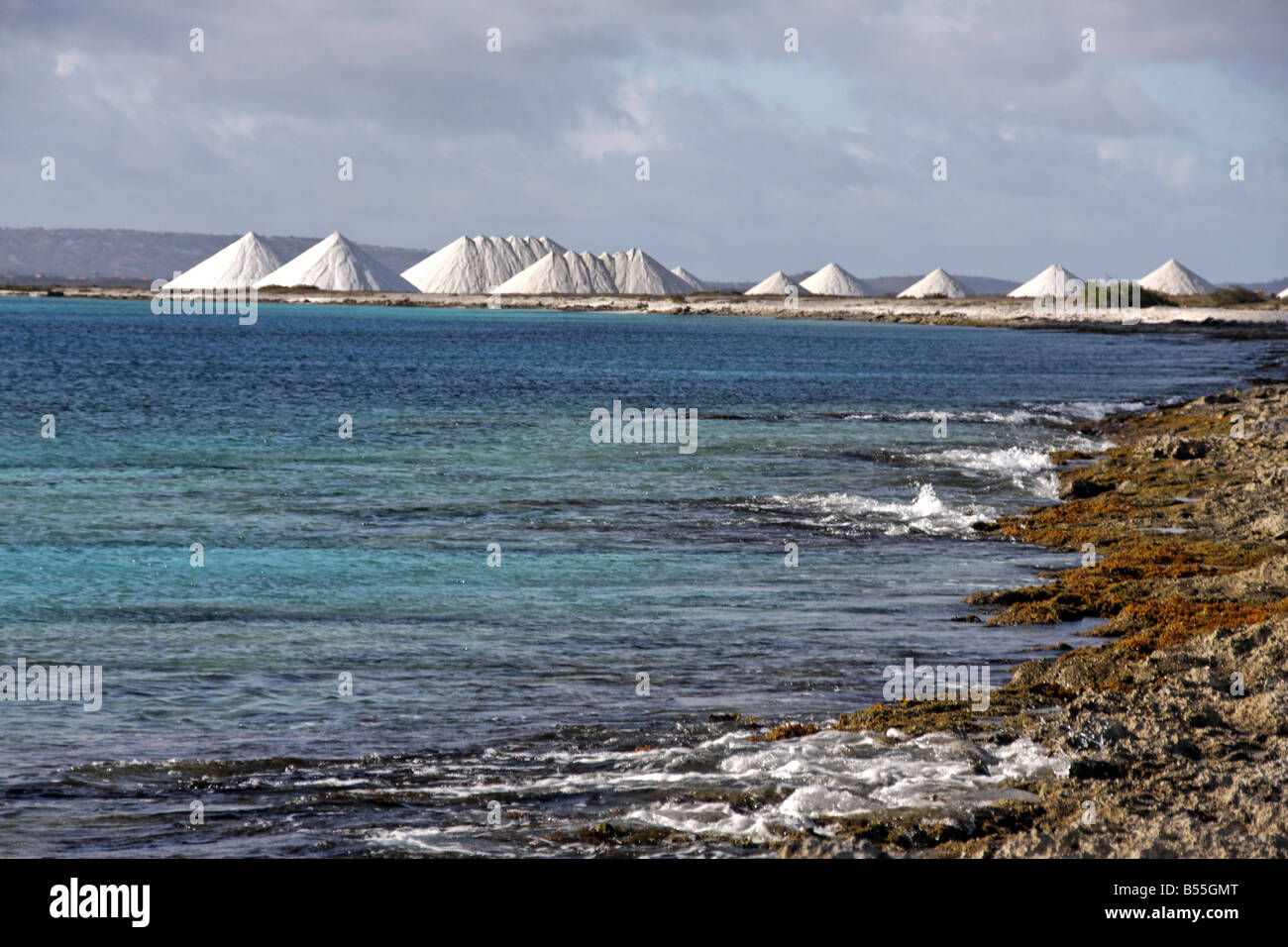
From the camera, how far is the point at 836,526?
19.8 metres

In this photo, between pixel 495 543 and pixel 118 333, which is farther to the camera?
pixel 118 333

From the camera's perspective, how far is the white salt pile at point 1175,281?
18175cm

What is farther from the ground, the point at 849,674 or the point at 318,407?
the point at 318,407

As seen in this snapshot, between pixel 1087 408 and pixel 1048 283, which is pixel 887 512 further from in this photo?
pixel 1048 283

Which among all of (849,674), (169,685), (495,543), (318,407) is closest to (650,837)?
(849,674)

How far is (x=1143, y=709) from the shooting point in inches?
356

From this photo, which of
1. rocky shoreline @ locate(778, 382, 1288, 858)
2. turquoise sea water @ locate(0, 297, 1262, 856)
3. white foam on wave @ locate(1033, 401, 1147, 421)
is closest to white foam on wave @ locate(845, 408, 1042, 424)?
turquoise sea water @ locate(0, 297, 1262, 856)

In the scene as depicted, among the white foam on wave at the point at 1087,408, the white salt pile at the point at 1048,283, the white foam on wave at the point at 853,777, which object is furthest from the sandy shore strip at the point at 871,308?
the white foam on wave at the point at 853,777

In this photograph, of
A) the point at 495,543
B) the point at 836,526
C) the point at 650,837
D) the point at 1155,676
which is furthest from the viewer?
the point at 836,526

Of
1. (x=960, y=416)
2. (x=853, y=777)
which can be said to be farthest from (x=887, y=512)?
(x=960, y=416)

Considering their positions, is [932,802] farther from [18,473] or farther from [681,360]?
[681,360]

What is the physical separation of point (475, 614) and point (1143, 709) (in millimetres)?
7641
